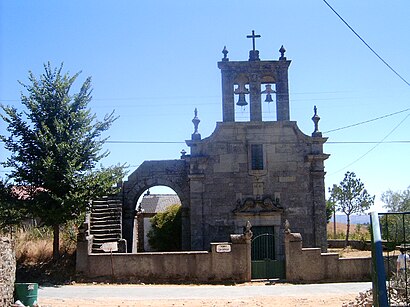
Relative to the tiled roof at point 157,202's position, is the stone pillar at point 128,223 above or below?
below

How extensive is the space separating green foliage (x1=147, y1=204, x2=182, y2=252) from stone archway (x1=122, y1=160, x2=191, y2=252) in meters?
3.33

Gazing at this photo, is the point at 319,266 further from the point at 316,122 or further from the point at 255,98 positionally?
the point at 255,98

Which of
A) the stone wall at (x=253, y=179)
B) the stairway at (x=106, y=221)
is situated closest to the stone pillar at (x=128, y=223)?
the stairway at (x=106, y=221)

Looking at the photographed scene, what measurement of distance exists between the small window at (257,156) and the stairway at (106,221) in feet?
21.2

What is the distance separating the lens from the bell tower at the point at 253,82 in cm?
2156

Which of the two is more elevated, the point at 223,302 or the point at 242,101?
the point at 242,101

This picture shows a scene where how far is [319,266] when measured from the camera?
58.4 ft

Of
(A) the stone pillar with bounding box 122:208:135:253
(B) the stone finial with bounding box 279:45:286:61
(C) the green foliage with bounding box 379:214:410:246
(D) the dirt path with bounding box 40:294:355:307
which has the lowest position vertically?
(D) the dirt path with bounding box 40:294:355:307

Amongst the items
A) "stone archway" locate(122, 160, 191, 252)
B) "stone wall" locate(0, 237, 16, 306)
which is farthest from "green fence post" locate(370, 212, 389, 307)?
"stone archway" locate(122, 160, 191, 252)

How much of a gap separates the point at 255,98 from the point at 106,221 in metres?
Result: 8.63

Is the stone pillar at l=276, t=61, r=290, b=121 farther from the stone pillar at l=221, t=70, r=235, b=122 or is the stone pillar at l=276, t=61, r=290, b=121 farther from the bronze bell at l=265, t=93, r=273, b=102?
the stone pillar at l=221, t=70, r=235, b=122

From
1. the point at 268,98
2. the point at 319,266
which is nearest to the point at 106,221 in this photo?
the point at 268,98

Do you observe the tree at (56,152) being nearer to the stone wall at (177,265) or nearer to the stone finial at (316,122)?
the stone wall at (177,265)

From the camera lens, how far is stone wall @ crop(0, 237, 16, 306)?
1212 cm
